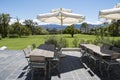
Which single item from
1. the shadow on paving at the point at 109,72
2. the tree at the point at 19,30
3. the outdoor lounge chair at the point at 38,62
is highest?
the tree at the point at 19,30

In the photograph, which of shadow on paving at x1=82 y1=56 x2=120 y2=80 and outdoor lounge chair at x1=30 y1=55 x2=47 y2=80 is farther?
shadow on paving at x1=82 y1=56 x2=120 y2=80

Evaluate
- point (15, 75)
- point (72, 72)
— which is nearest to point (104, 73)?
point (72, 72)

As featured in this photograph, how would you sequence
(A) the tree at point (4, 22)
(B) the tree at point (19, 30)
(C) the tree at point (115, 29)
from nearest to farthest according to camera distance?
(C) the tree at point (115, 29), (B) the tree at point (19, 30), (A) the tree at point (4, 22)

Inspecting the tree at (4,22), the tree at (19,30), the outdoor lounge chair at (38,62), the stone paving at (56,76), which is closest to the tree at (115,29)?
the tree at (19,30)

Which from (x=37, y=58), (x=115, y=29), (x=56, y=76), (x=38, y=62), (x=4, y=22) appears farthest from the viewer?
(x=4, y=22)

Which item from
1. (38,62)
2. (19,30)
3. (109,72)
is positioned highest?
(19,30)

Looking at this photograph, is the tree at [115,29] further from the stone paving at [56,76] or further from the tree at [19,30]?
the stone paving at [56,76]

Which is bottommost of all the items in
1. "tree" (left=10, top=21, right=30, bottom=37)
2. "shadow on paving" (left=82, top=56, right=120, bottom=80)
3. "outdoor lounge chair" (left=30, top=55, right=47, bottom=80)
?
"shadow on paving" (left=82, top=56, right=120, bottom=80)

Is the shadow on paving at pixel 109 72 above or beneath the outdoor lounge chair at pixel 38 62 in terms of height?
beneath

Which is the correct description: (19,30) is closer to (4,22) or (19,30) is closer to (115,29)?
(4,22)

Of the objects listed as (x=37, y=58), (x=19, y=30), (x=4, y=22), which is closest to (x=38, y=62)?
(x=37, y=58)

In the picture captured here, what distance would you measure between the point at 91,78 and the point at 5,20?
37837mm

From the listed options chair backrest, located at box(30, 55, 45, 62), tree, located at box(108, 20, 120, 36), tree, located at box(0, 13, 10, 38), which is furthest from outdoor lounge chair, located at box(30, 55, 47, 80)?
tree, located at box(0, 13, 10, 38)

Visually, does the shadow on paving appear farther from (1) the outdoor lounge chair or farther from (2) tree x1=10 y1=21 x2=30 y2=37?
(2) tree x1=10 y1=21 x2=30 y2=37
